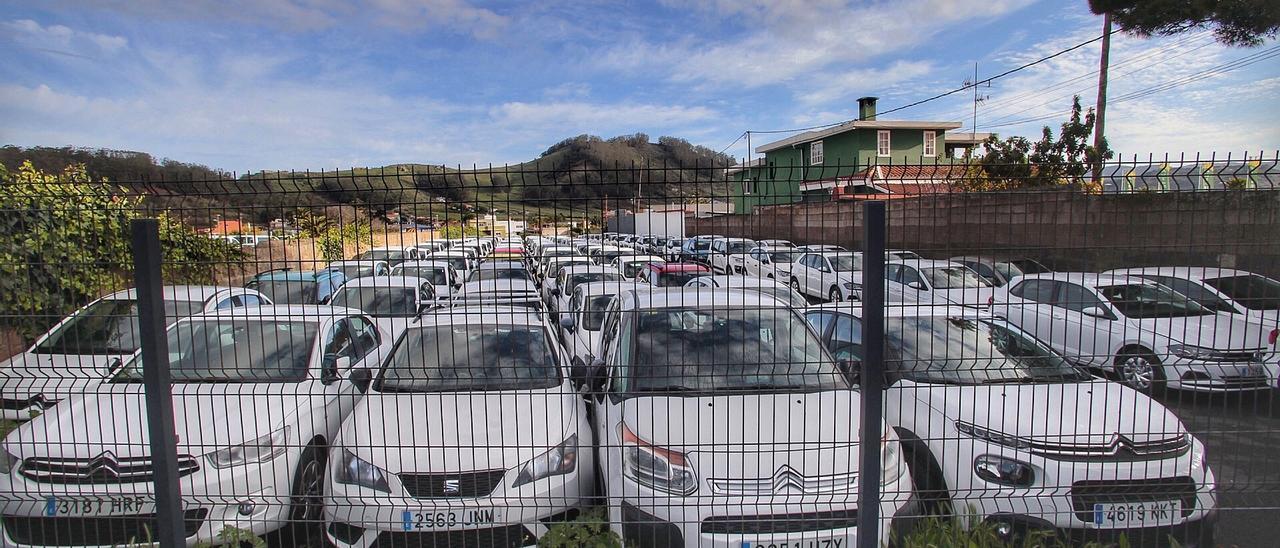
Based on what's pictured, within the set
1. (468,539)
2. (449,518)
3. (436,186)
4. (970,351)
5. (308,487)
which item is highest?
(436,186)

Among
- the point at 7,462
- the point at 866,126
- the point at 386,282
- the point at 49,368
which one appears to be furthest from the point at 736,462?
the point at 866,126

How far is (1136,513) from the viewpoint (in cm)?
294

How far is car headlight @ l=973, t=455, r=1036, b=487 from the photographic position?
11.0 feet

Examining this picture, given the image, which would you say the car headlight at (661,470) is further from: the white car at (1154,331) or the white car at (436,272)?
the white car at (1154,331)

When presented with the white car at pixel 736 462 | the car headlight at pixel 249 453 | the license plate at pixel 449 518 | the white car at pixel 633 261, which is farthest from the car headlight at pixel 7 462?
the white car at pixel 633 261

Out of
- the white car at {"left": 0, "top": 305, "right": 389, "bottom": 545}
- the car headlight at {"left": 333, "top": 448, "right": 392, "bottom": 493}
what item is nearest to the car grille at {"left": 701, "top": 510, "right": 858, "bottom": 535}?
the car headlight at {"left": 333, "top": 448, "right": 392, "bottom": 493}

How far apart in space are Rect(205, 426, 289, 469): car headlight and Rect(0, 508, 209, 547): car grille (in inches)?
9.9

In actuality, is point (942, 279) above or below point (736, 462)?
above

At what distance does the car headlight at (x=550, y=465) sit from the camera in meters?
3.45

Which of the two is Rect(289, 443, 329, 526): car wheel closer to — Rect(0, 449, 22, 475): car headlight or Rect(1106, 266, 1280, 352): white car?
Rect(0, 449, 22, 475): car headlight

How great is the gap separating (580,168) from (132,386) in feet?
11.3

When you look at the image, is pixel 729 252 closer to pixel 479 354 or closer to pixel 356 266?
pixel 356 266

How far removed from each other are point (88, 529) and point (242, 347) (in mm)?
1125

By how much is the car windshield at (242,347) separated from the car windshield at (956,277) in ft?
10.8
